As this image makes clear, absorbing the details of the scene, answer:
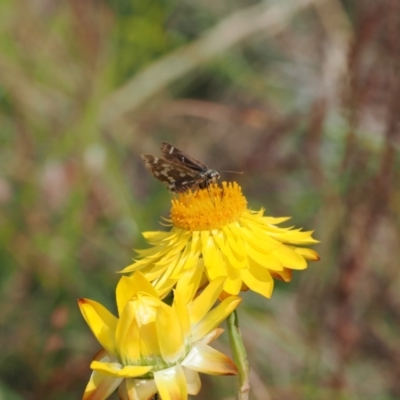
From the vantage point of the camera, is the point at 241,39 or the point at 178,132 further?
the point at 178,132

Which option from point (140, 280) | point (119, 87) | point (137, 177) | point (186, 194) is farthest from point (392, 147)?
point (137, 177)

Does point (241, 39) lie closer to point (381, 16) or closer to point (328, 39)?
point (328, 39)

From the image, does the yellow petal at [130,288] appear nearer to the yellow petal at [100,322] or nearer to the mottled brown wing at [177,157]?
the yellow petal at [100,322]

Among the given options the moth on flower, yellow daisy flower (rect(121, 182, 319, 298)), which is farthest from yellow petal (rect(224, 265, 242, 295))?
the moth on flower

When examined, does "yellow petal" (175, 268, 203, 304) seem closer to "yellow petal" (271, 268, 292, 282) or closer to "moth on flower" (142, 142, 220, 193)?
"yellow petal" (271, 268, 292, 282)

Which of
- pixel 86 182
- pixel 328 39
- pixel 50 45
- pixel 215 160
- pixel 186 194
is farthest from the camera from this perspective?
pixel 215 160

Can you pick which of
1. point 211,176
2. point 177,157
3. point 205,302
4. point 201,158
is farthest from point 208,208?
point 201,158
